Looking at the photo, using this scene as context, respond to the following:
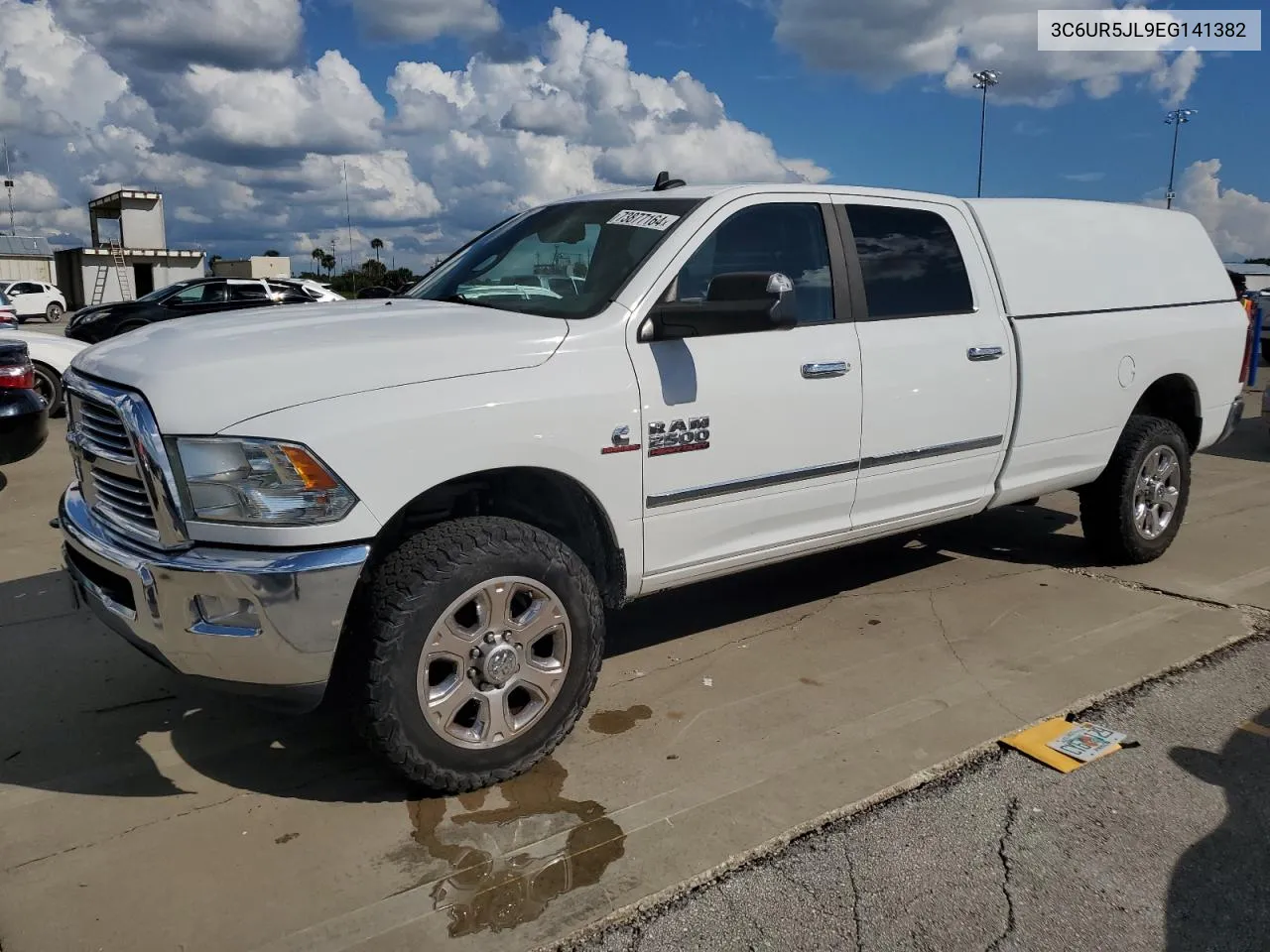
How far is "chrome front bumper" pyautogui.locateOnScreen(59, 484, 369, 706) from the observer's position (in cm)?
281

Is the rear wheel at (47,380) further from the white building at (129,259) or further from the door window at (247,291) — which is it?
the white building at (129,259)

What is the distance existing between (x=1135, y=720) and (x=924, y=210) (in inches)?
92.8

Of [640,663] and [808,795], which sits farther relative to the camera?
[640,663]

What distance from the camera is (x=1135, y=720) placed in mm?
3814

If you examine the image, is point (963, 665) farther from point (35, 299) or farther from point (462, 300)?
point (35, 299)

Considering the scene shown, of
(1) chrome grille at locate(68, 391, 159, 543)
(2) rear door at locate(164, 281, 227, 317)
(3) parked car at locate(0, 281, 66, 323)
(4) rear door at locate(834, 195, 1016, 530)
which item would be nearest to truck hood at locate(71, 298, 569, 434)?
(1) chrome grille at locate(68, 391, 159, 543)

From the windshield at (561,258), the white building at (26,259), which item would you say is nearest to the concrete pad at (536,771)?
A: the windshield at (561,258)

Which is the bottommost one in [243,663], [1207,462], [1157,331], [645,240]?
[1207,462]

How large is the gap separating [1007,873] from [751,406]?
1748 millimetres

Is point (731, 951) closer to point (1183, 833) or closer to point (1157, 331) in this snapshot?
point (1183, 833)

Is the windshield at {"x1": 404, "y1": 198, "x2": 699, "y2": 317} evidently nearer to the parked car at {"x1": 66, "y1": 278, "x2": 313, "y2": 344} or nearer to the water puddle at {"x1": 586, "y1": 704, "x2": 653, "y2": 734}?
the water puddle at {"x1": 586, "y1": 704, "x2": 653, "y2": 734}

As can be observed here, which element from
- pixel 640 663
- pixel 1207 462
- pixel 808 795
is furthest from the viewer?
pixel 1207 462

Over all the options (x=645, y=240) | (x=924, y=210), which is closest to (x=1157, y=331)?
(x=924, y=210)

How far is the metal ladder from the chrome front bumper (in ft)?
169
